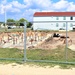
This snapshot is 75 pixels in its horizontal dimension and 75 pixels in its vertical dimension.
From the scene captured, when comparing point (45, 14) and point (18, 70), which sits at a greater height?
point (45, 14)

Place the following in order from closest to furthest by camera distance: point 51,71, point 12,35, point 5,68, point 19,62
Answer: point 51,71 → point 5,68 → point 19,62 → point 12,35

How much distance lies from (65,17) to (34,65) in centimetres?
8194

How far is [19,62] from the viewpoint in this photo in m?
11.9

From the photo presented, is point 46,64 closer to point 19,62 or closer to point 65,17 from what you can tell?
point 19,62

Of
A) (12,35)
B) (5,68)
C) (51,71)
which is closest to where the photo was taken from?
(51,71)

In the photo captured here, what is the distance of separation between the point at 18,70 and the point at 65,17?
83.0 metres

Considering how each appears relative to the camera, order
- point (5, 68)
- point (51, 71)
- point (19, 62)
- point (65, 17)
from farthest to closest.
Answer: point (65, 17) < point (19, 62) < point (5, 68) < point (51, 71)

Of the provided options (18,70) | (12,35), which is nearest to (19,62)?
(18,70)

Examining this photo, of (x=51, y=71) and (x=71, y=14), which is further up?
(x=71, y=14)

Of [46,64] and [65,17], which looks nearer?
[46,64]

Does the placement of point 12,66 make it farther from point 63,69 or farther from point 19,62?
point 63,69

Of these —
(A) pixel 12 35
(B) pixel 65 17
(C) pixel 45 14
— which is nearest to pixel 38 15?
(C) pixel 45 14

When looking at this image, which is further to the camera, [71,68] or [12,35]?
[12,35]

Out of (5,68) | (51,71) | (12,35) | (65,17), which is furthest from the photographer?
(65,17)
